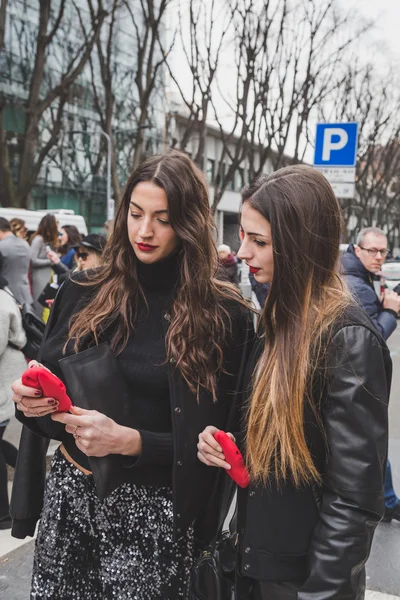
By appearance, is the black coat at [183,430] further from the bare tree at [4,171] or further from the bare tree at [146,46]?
the bare tree at [4,171]

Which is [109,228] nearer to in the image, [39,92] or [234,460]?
[234,460]

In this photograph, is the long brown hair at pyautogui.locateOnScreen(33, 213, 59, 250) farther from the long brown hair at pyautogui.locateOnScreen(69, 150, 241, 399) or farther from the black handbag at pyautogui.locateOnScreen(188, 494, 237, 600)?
the black handbag at pyautogui.locateOnScreen(188, 494, 237, 600)

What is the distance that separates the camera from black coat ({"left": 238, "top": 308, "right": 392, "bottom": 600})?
1.42 metres

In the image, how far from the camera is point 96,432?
1.70 meters

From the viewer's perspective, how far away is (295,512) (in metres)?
1.54

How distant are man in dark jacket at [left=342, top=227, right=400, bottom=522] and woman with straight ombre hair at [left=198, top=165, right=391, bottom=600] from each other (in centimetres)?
240

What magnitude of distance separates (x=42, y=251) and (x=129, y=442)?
22.1 ft

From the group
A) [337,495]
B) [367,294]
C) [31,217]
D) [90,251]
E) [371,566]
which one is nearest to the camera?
[337,495]

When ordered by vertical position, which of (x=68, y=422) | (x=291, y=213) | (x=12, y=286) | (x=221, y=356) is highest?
(x=291, y=213)

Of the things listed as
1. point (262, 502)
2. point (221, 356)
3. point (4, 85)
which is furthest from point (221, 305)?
point (4, 85)

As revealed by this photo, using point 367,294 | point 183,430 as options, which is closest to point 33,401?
point 183,430

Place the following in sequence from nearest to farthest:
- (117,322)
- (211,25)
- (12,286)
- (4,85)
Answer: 1. (117,322)
2. (12,286)
3. (211,25)
4. (4,85)

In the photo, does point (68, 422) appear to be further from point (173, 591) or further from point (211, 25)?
point (211, 25)

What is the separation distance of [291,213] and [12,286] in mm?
6062
